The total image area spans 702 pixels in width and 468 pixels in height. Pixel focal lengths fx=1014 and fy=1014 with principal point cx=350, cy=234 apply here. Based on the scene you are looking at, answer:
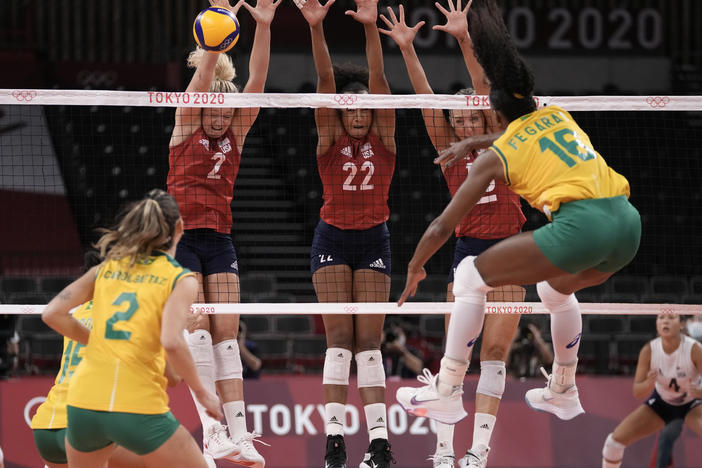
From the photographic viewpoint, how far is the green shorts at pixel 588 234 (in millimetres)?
5699

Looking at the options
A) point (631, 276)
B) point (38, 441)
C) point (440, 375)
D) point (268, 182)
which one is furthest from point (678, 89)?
point (38, 441)

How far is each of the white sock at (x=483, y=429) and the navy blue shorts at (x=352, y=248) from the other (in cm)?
137

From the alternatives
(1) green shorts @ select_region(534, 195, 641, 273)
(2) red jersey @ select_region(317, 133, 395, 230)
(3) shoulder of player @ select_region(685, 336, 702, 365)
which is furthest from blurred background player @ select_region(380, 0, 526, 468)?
(3) shoulder of player @ select_region(685, 336, 702, 365)

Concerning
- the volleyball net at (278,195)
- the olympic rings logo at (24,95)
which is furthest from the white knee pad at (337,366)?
the volleyball net at (278,195)

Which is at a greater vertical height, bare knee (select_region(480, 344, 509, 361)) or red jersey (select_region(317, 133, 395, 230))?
red jersey (select_region(317, 133, 395, 230))

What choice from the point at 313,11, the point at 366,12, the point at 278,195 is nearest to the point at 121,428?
the point at 313,11

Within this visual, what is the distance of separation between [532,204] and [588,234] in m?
0.50

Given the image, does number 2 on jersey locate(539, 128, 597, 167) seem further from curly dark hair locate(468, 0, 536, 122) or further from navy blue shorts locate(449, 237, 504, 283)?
navy blue shorts locate(449, 237, 504, 283)

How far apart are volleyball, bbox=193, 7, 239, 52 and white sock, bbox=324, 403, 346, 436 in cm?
276

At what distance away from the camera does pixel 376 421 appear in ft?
24.7

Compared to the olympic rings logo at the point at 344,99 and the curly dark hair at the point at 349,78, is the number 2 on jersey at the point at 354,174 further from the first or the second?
the curly dark hair at the point at 349,78

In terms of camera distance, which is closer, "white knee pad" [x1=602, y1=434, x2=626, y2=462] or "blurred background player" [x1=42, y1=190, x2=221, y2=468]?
"blurred background player" [x1=42, y1=190, x2=221, y2=468]

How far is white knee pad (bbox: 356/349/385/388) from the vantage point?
25.0 ft

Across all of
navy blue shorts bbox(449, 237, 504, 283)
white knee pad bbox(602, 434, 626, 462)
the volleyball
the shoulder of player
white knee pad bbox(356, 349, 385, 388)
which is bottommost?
white knee pad bbox(602, 434, 626, 462)
